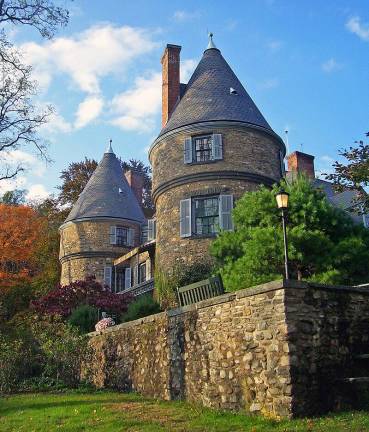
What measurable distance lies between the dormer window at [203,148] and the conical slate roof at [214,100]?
703mm

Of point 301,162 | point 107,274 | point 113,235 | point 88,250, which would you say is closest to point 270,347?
point 107,274

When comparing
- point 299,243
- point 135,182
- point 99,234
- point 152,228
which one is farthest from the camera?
point 135,182

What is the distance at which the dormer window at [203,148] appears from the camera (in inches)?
814

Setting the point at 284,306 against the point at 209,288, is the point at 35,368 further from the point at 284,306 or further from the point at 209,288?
the point at 284,306

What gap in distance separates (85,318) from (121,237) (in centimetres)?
1199

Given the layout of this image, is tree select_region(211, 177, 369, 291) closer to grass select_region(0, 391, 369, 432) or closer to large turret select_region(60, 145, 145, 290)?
grass select_region(0, 391, 369, 432)

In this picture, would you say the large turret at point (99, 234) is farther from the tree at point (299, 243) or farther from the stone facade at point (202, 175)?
the tree at point (299, 243)

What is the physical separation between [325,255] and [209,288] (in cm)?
401

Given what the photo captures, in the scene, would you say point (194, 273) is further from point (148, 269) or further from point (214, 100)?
point (148, 269)

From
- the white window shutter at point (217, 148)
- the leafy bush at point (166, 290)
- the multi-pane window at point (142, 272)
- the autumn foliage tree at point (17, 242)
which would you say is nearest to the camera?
the leafy bush at point (166, 290)

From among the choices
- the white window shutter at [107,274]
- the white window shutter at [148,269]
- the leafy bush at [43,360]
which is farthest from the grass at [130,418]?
the white window shutter at [107,274]

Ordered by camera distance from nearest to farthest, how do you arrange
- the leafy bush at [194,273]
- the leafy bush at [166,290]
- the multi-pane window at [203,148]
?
the leafy bush at [194,273]
the leafy bush at [166,290]
the multi-pane window at [203,148]

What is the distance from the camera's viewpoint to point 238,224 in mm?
16141

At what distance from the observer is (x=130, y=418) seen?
8.93 meters
